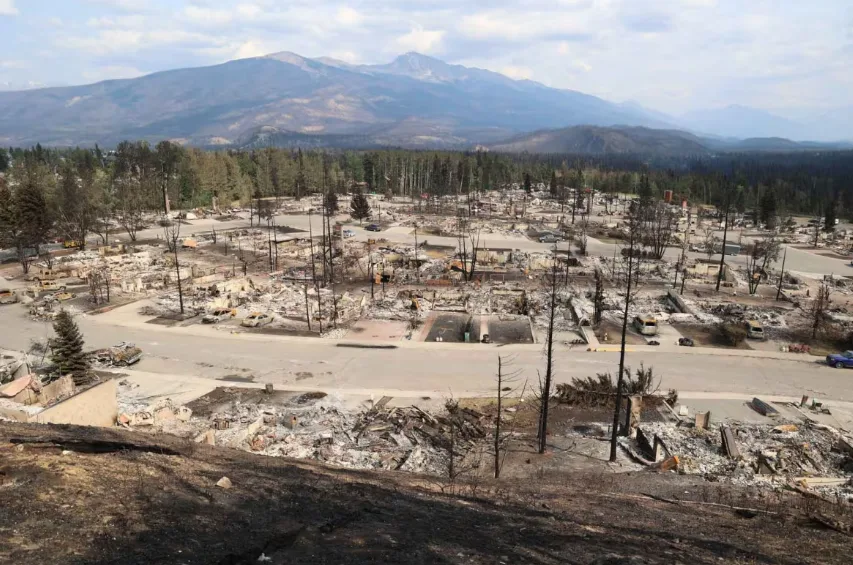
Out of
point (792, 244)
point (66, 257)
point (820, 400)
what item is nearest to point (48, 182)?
point (66, 257)

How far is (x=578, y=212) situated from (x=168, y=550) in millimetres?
81640

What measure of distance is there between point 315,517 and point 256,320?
23.8 metres

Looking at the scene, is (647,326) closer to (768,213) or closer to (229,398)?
(229,398)

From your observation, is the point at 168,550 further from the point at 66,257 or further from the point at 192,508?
the point at 66,257

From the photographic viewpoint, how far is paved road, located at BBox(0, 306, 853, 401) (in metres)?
23.1

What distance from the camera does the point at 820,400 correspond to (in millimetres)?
21750

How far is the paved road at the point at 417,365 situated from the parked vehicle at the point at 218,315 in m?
1.80

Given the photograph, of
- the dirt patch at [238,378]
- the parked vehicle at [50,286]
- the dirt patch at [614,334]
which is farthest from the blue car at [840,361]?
the parked vehicle at [50,286]

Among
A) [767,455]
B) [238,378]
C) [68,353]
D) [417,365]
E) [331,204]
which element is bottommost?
[238,378]

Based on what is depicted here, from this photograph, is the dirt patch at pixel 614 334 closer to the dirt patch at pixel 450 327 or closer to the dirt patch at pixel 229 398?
the dirt patch at pixel 450 327

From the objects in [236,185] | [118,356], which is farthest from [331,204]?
[118,356]

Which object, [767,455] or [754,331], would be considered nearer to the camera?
[767,455]

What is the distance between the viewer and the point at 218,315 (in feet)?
103

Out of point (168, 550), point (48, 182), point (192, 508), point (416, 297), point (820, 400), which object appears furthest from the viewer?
point (48, 182)
